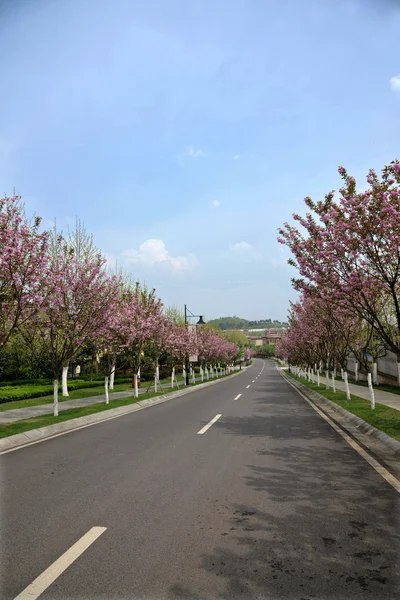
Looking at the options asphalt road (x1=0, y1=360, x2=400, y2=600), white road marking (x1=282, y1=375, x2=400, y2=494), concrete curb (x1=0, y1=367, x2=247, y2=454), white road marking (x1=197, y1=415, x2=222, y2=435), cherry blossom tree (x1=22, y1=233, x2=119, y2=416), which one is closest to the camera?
asphalt road (x1=0, y1=360, x2=400, y2=600)

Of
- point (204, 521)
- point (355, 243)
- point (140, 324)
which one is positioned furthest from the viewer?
point (140, 324)

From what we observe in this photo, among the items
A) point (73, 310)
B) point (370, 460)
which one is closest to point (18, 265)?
point (73, 310)

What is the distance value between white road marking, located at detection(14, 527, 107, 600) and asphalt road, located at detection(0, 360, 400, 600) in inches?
2.5

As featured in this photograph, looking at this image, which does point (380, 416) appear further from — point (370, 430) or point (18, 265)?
point (18, 265)

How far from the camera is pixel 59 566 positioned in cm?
386

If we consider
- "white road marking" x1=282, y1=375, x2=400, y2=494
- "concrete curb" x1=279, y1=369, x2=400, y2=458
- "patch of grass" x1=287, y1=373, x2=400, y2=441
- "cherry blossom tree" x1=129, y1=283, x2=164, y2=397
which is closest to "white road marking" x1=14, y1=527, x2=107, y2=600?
"white road marking" x1=282, y1=375, x2=400, y2=494

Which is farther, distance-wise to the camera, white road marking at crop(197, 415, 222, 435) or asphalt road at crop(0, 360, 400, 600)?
white road marking at crop(197, 415, 222, 435)

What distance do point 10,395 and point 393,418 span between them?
18847mm

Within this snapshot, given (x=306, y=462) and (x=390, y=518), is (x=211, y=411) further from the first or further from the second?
(x=390, y=518)

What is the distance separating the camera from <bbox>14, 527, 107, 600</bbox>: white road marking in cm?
346

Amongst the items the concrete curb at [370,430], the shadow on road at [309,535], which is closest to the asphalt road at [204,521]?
the shadow on road at [309,535]

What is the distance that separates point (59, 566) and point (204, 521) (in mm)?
1703

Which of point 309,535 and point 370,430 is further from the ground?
point 309,535

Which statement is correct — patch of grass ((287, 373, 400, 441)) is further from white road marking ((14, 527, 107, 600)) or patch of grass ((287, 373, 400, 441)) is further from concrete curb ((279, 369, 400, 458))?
white road marking ((14, 527, 107, 600))
